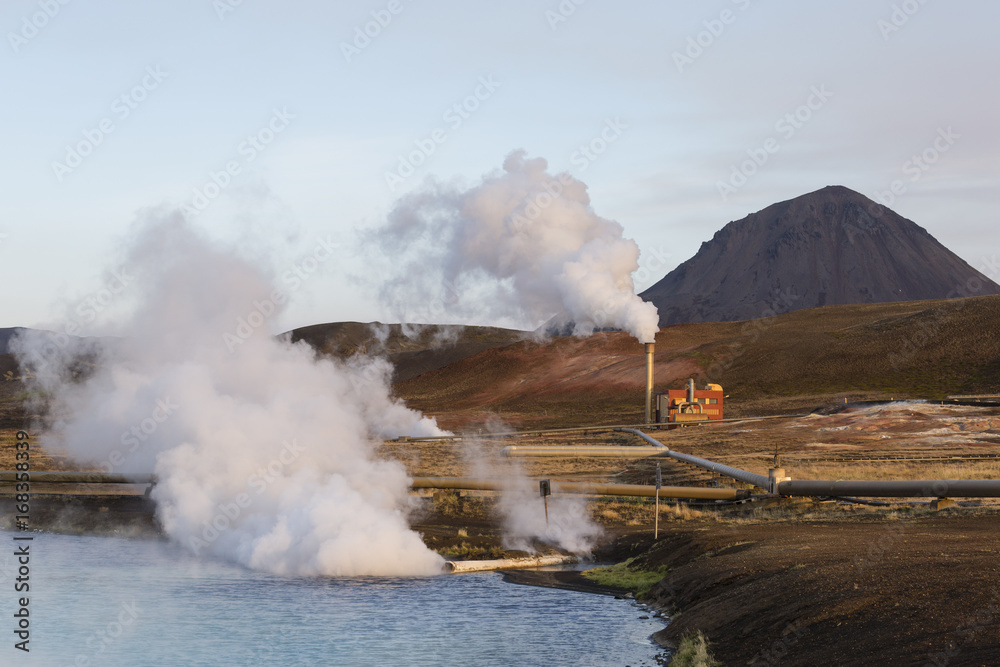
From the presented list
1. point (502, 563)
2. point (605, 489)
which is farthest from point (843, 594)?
point (605, 489)

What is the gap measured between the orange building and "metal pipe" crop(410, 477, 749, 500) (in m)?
50.1

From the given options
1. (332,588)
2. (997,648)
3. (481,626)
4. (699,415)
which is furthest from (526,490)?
(699,415)

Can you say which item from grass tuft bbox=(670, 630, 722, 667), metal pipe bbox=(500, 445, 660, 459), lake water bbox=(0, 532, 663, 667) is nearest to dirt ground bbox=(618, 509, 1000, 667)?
grass tuft bbox=(670, 630, 722, 667)

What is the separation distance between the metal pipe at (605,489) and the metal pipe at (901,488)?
12.2 feet

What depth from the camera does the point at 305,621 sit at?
22.2 metres

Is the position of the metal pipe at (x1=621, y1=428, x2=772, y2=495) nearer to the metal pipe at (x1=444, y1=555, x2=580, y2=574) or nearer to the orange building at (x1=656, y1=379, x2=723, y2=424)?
the metal pipe at (x1=444, y1=555, x2=580, y2=574)

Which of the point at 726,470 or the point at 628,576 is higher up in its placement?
the point at 726,470

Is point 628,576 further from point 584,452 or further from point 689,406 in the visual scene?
point 689,406

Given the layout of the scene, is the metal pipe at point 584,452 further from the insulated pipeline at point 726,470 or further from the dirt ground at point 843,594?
the dirt ground at point 843,594

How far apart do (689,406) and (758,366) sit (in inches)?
1968

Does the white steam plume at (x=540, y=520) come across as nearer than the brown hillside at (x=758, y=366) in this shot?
Yes

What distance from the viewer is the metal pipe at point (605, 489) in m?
37.6

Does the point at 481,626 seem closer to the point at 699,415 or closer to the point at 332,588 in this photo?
the point at 332,588

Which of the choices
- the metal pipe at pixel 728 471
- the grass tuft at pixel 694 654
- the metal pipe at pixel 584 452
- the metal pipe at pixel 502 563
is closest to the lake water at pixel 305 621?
the grass tuft at pixel 694 654
